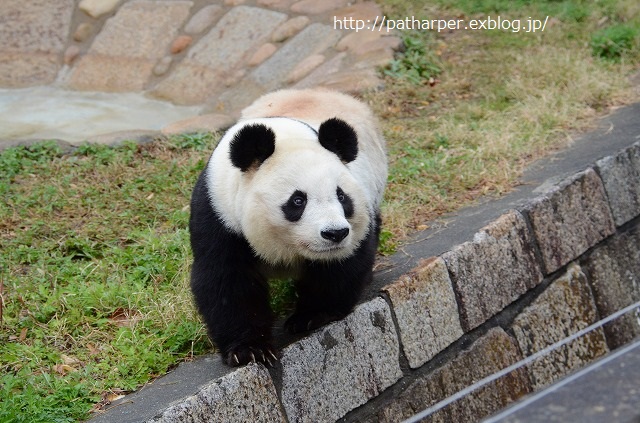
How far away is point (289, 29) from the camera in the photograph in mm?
9047

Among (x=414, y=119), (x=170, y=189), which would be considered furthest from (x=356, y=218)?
(x=414, y=119)

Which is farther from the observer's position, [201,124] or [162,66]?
[162,66]

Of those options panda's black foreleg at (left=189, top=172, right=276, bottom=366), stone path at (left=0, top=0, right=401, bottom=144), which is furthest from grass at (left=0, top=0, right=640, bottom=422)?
stone path at (left=0, top=0, right=401, bottom=144)

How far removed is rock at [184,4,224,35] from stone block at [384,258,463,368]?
5.40m

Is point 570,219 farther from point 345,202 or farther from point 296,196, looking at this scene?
point 296,196

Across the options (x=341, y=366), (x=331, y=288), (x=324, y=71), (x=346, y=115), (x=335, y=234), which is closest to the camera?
(x=335, y=234)

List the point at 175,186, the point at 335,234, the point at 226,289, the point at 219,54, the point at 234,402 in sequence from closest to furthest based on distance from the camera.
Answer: the point at 335,234 < the point at 234,402 < the point at 226,289 < the point at 175,186 < the point at 219,54

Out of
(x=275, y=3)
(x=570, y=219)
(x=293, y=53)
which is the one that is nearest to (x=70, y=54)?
(x=275, y=3)

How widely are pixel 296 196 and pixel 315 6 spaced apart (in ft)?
20.0

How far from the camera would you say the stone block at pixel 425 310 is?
4457 mm

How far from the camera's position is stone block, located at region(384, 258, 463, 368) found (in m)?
4.46

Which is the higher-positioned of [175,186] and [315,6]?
[315,6]

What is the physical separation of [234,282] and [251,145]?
60 cm

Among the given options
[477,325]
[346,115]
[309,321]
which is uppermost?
[346,115]
